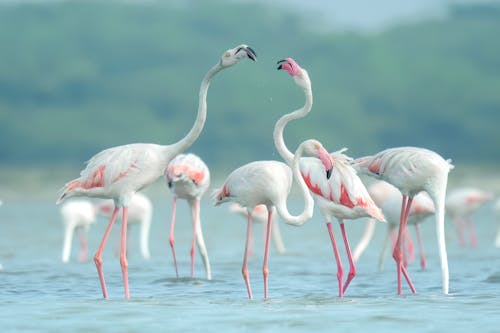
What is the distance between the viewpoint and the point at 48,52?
85938 millimetres

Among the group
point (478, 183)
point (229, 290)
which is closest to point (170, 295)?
point (229, 290)

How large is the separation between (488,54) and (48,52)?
115 feet

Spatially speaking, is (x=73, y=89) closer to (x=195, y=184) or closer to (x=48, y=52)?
(x=48, y=52)

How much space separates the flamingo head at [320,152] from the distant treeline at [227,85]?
58588 millimetres

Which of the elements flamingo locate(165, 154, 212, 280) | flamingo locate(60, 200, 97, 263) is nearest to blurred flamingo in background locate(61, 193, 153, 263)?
flamingo locate(60, 200, 97, 263)

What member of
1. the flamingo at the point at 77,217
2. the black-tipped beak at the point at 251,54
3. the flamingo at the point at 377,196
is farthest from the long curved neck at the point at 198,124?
the flamingo at the point at 77,217

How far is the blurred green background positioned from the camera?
248 feet

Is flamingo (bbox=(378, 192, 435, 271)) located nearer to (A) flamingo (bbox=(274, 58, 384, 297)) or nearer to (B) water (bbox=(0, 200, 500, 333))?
(B) water (bbox=(0, 200, 500, 333))

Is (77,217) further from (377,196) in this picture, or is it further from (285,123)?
(285,123)

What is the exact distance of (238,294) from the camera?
30.6ft

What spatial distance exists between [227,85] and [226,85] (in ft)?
0.25

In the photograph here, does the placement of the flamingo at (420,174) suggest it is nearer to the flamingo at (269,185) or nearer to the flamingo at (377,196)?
the flamingo at (269,185)

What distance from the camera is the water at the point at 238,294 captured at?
7223mm

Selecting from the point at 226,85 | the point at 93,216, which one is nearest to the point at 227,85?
the point at 226,85
